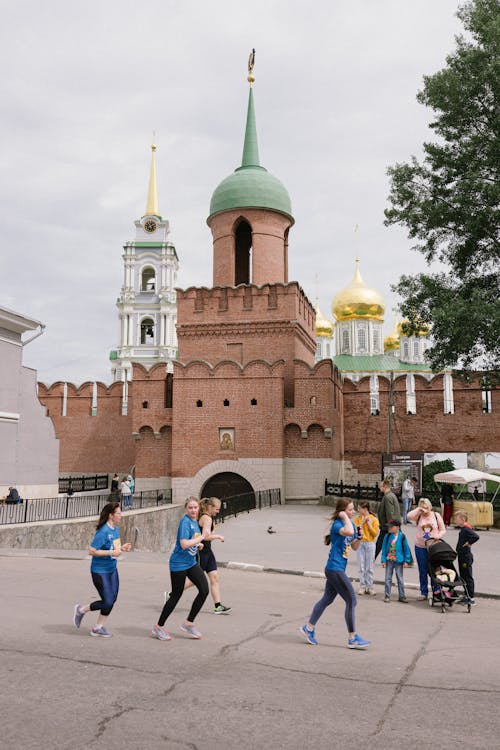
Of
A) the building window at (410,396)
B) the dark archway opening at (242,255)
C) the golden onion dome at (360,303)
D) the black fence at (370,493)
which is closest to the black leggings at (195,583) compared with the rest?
the black fence at (370,493)

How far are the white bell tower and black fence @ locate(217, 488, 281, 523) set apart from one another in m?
49.8

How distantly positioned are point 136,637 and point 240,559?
6819 mm

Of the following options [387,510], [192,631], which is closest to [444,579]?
[387,510]

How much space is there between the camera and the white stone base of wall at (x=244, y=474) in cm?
2869

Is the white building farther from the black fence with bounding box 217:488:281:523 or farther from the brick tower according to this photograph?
the black fence with bounding box 217:488:281:523

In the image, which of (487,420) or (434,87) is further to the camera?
(487,420)

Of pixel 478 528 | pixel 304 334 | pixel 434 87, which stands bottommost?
pixel 478 528

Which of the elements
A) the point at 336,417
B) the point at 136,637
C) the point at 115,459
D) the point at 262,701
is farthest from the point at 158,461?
the point at 262,701

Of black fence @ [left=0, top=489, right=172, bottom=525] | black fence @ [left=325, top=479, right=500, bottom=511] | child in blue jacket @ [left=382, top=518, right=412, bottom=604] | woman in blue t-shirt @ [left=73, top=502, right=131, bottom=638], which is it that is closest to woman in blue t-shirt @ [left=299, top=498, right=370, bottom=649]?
woman in blue t-shirt @ [left=73, top=502, right=131, bottom=638]

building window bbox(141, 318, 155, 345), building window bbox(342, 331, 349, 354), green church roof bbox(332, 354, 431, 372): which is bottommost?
green church roof bbox(332, 354, 431, 372)

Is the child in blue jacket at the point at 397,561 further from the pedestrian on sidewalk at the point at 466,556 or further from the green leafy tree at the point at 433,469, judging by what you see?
the green leafy tree at the point at 433,469

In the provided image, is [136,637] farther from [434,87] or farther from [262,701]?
[434,87]

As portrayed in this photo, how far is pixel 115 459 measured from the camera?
35.2 metres

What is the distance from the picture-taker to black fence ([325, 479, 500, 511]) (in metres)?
25.3
